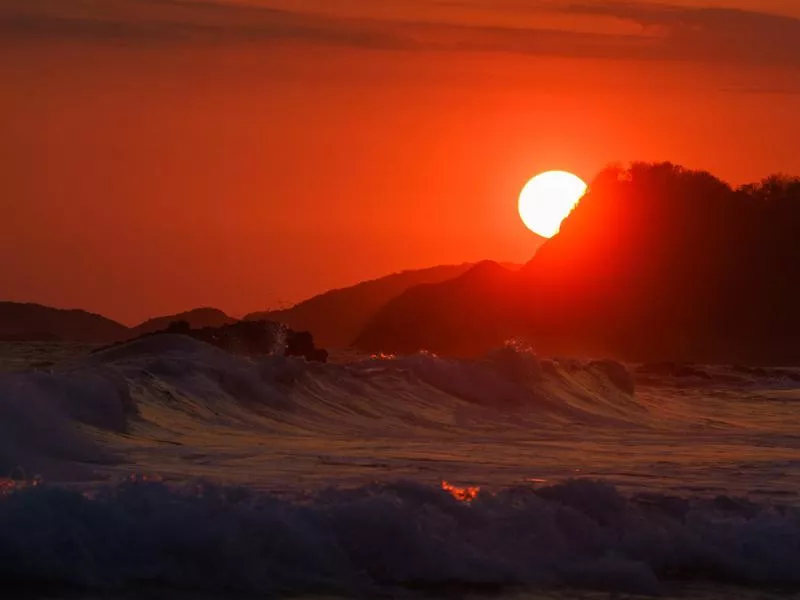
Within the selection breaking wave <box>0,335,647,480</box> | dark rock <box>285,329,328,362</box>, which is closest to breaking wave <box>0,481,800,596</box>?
breaking wave <box>0,335,647,480</box>

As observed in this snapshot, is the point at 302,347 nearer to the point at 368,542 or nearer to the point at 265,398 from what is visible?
the point at 265,398

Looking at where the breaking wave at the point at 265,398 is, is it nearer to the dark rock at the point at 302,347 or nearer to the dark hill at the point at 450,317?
the dark rock at the point at 302,347

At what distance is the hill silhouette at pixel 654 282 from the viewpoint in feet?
280

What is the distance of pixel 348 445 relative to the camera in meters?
17.0

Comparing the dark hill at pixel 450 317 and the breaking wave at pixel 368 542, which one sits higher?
the dark hill at pixel 450 317

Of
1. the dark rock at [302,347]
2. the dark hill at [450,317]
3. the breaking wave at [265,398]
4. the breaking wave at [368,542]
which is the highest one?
the dark hill at [450,317]

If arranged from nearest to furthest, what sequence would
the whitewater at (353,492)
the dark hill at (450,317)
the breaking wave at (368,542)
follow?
the breaking wave at (368,542) < the whitewater at (353,492) < the dark hill at (450,317)

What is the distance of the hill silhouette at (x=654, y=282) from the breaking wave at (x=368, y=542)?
72297mm

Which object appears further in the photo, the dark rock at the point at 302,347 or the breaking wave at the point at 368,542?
the dark rock at the point at 302,347

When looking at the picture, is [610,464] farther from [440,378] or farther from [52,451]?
[440,378]

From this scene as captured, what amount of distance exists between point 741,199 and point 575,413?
7144 cm

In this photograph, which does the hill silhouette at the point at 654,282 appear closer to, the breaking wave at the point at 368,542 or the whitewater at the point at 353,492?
the whitewater at the point at 353,492

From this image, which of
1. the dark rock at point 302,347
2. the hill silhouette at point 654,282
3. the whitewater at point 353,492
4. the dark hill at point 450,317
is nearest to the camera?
the whitewater at point 353,492

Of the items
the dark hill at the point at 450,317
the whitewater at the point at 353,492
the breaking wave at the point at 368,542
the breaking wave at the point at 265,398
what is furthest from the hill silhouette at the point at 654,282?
the breaking wave at the point at 368,542
